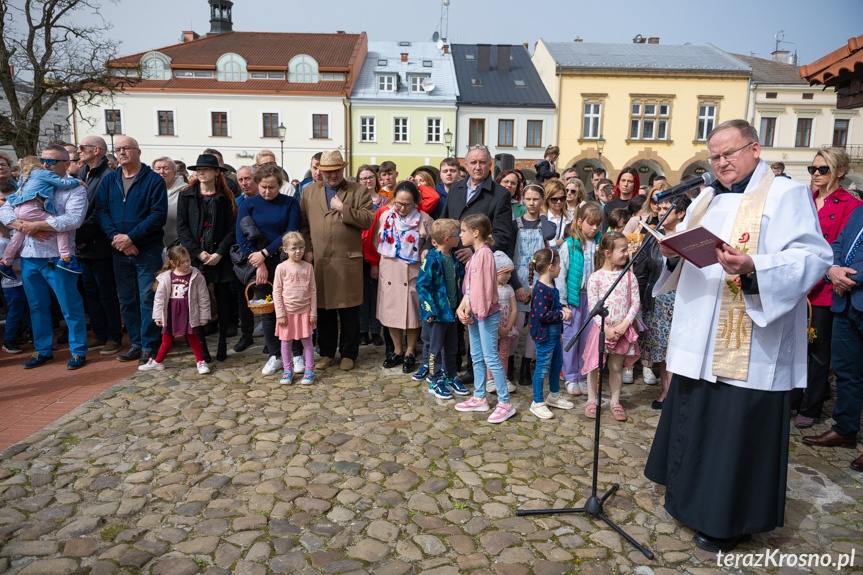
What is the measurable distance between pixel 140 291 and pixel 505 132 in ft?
90.4

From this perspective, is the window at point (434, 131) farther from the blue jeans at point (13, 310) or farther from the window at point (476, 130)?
the blue jeans at point (13, 310)

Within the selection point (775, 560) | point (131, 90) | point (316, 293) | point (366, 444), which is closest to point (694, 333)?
point (775, 560)

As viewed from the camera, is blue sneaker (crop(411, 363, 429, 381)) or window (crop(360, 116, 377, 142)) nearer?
blue sneaker (crop(411, 363, 429, 381))

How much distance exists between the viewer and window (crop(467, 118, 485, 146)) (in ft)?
103

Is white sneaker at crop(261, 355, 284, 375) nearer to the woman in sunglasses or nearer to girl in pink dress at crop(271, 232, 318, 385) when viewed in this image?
girl in pink dress at crop(271, 232, 318, 385)

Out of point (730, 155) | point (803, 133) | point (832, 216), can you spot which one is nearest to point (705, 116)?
point (803, 133)

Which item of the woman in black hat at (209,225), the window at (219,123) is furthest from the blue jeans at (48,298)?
the window at (219,123)

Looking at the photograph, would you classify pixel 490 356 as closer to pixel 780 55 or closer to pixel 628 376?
pixel 628 376

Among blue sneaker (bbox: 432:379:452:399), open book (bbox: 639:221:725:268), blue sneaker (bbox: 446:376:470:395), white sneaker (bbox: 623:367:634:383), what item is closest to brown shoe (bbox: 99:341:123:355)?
blue sneaker (bbox: 432:379:452:399)

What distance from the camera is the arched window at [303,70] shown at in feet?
101

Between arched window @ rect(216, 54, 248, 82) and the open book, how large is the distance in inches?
1269

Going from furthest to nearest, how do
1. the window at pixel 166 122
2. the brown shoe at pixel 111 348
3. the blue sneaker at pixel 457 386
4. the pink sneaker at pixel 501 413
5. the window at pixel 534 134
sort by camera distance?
the window at pixel 534 134
the window at pixel 166 122
the brown shoe at pixel 111 348
the blue sneaker at pixel 457 386
the pink sneaker at pixel 501 413

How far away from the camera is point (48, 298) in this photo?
6.07m

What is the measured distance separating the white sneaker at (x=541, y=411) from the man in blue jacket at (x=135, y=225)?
4.15 metres
